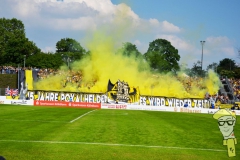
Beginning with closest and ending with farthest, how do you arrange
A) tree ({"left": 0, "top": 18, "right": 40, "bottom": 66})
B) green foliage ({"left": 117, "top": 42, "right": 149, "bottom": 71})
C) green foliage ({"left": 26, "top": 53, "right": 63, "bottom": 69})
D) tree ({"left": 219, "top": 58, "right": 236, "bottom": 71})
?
green foliage ({"left": 117, "top": 42, "right": 149, "bottom": 71}) < green foliage ({"left": 26, "top": 53, "right": 63, "bottom": 69}) < tree ({"left": 0, "top": 18, "right": 40, "bottom": 66}) < tree ({"left": 219, "top": 58, "right": 236, "bottom": 71})

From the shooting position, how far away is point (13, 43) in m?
94.2

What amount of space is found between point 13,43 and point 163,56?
43.7m

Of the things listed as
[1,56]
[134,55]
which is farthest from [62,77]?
[1,56]

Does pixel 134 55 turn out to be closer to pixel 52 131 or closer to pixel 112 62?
pixel 112 62

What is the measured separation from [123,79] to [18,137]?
46964 mm

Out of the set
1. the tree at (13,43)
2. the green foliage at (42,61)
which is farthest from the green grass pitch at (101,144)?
the tree at (13,43)

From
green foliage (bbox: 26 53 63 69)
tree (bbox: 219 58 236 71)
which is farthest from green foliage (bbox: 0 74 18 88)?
tree (bbox: 219 58 236 71)

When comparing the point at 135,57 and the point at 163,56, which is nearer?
the point at 135,57

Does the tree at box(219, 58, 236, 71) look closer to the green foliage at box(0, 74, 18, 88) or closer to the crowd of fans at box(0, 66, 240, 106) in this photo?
the crowd of fans at box(0, 66, 240, 106)

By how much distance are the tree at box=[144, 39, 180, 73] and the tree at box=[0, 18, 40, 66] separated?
120 ft

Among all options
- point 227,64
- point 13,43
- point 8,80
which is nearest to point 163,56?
point 13,43

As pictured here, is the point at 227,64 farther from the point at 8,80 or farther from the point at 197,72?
the point at 8,80

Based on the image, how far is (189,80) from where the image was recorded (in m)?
66.3

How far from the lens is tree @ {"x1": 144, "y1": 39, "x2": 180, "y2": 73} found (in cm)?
8044
